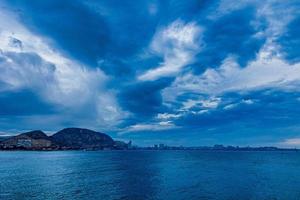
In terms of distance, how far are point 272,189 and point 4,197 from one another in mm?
58762

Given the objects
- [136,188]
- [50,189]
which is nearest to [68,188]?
[50,189]

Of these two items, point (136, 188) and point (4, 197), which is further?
point (136, 188)

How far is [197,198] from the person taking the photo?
163 feet

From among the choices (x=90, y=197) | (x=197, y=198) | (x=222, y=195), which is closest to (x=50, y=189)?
(x=90, y=197)

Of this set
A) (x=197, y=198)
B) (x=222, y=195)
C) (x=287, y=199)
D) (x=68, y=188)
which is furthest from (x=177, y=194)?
(x=68, y=188)

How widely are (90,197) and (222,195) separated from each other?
2723 centimetres

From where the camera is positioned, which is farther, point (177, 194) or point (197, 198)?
point (177, 194)

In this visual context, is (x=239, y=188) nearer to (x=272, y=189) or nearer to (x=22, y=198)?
(x=272, y=189)

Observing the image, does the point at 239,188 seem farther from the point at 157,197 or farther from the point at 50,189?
the point at 50,189

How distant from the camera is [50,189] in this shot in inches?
2281

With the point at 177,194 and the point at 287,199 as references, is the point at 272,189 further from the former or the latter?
the point at 177,194

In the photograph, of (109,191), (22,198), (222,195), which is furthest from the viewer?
(109,191)

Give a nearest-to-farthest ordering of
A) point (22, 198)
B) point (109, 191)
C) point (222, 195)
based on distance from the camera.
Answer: point (22, 198)
point (222, 195)
point (109, 191)

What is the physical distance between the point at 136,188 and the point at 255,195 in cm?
2668
